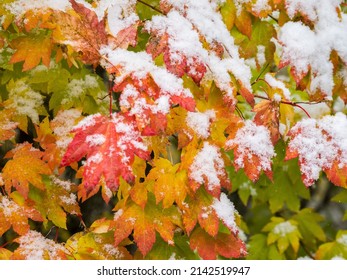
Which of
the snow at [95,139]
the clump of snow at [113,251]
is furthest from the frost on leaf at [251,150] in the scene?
the clump of snow at [113,251]

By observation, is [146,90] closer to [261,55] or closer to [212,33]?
[212,33]

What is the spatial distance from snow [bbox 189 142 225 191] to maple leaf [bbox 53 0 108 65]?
44cm

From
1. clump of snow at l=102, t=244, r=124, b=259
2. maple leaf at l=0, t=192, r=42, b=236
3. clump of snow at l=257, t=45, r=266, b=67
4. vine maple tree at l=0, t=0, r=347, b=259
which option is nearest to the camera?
vine maple tree at l=0, t=0, r=347, b=259

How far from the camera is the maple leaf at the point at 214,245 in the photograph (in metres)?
1.56

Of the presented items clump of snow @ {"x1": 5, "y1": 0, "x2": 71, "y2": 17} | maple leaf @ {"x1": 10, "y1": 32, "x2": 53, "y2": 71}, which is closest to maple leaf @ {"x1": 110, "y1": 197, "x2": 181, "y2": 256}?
maple leaf @ {"x1": 10, "y1": 32, "x2": 53, "y2": 71}

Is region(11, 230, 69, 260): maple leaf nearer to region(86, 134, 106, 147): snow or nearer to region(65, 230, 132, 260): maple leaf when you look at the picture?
region(65, 230, 132, 260): maple leaf

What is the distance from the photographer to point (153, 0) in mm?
1814

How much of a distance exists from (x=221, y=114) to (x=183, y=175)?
0.24m

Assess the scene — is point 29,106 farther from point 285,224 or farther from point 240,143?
point 285,224

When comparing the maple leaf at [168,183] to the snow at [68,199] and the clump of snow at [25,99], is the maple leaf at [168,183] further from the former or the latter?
the clump of snow at [25,99]

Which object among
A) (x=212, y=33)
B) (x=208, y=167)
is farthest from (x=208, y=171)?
(x=212, y=33)

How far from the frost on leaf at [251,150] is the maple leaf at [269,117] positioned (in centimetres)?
3

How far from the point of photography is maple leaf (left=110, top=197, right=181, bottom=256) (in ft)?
4.82

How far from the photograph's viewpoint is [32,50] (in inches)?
61.2
